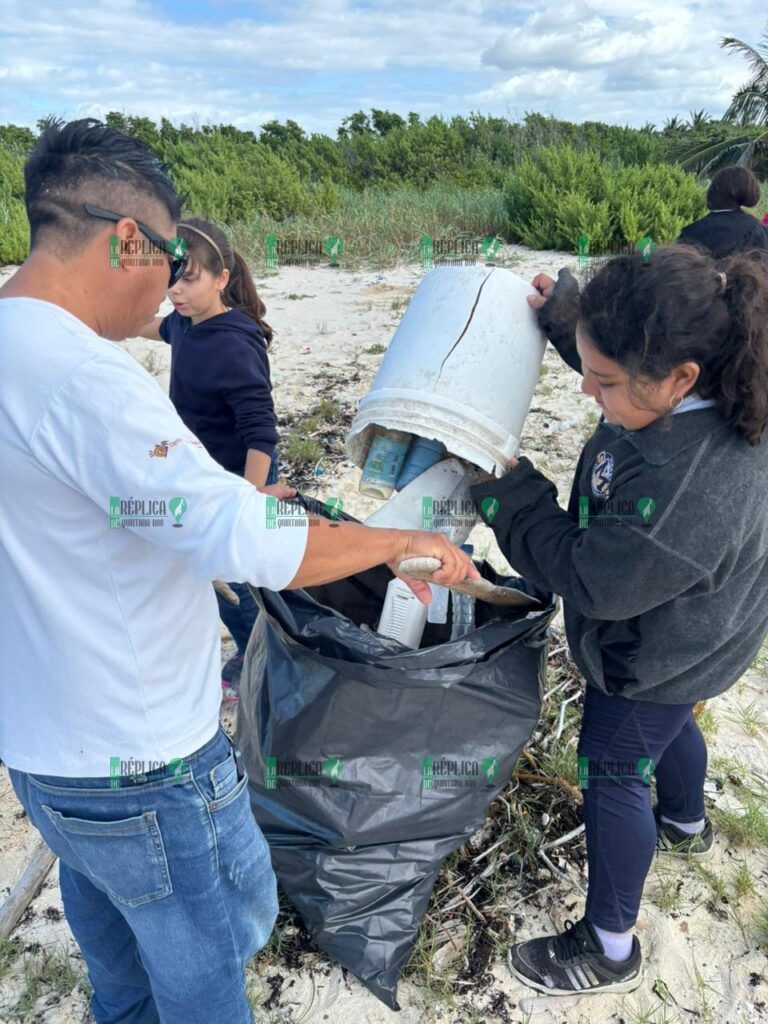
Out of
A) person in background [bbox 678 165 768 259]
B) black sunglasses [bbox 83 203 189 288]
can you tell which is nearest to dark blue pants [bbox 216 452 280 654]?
black sunglasses [bbox 83 203 189 288]

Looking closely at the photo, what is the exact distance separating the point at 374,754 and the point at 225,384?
3.62 feet

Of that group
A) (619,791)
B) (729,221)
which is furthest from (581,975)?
(729,221)

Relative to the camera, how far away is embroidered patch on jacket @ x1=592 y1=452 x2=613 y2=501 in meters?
1.32

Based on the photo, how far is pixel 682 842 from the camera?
186cm

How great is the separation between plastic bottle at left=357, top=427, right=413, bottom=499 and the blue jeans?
633 mm

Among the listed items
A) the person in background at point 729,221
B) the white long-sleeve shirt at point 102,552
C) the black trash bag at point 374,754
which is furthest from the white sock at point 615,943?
the person in background at point 729,221

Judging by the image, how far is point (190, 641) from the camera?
1.08 meters

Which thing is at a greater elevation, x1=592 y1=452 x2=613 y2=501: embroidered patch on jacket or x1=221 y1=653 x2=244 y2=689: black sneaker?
x1=592 y1=452 x2=613 y2=501: embroidered patch on jacket

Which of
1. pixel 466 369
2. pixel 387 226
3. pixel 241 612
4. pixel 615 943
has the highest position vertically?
pixel 387 226

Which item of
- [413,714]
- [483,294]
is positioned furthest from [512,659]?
[483,294]

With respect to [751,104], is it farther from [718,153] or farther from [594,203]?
[594,203]

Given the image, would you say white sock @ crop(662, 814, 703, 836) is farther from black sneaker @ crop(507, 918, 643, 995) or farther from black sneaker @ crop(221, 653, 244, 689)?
black sneaker @ crop(221, 653, 244, 689)

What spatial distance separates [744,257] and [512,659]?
0.84 m

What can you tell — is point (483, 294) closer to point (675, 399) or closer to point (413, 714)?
point (675, 399)
